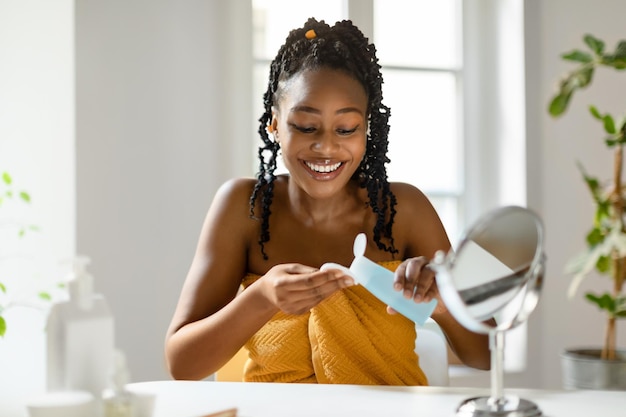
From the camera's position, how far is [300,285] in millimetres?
1055

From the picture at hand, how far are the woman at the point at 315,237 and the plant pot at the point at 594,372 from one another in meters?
0.20

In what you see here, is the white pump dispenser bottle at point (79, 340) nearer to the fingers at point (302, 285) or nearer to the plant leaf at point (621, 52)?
the fingers at point (302, 285)

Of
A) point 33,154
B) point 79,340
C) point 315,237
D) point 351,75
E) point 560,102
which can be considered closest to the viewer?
point 79,340

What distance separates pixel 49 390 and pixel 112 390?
0.06 meters

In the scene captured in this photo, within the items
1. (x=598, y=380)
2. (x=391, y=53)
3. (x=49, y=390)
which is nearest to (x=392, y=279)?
(x=598, y=380)

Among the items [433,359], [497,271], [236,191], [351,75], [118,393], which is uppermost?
[351,75]

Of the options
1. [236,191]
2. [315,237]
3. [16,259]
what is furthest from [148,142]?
[315,237]

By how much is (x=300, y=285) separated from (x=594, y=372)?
1.32 ft

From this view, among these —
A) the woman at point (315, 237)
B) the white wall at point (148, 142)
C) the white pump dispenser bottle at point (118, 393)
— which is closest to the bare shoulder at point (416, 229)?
the woman at point (315, 237)

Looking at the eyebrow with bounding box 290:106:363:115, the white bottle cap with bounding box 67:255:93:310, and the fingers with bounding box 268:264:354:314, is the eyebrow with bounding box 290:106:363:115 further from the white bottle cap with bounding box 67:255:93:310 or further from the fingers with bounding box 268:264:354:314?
the white bottle cap with bounding box 67:255:93:310

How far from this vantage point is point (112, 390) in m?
0.79

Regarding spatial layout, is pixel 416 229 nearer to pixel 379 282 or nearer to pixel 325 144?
pixel 325 144

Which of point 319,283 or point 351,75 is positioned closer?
point 319,283

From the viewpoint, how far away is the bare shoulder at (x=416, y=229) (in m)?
1.57
